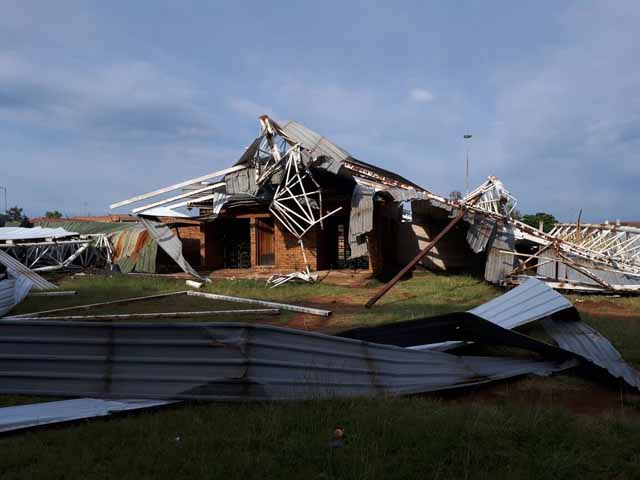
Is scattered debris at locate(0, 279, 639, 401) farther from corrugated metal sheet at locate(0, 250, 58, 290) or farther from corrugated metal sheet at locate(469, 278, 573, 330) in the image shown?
corrugated metal sheet at locate(0, 250, 58, 290)

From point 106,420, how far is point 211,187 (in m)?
13.3

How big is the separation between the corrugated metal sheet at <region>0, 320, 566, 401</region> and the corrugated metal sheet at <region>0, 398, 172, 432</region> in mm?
97

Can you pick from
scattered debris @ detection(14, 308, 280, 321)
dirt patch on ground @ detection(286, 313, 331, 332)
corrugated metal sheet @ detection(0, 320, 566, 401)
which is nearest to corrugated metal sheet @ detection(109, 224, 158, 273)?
scattered debris @ detection(14, 308, 280, 321)

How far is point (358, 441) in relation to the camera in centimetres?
284

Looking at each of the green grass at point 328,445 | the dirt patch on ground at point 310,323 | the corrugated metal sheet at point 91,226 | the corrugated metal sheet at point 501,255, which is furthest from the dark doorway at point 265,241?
the green grass at point 328,445

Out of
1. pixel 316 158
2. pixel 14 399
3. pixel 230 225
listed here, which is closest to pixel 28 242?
pixel 230 225

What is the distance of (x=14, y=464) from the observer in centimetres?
261

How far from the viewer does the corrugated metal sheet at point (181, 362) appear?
3.51 m

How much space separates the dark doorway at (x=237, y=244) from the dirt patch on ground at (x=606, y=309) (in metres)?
12.4

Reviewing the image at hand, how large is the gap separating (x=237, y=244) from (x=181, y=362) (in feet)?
51.8

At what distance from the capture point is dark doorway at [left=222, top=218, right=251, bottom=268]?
18.9 m

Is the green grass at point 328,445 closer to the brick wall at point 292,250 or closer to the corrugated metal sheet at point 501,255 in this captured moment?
the corrugated metal sheet at point 501,255

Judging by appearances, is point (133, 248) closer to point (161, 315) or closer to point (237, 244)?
point (237, 244)

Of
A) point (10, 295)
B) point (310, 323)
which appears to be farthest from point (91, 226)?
point (310, 323)
